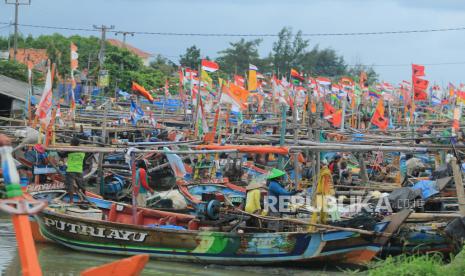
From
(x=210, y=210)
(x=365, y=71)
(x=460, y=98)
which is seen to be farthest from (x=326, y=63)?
(x=210, y=210)

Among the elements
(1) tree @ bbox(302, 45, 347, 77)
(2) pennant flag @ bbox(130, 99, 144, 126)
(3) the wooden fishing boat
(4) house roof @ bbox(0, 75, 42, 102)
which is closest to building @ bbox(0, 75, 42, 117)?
(4) house roof @ bbox(0, 75, 42, 102)

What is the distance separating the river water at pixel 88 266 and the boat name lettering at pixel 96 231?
0.48 metres

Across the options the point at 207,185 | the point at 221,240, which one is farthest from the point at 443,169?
the point at 207,185

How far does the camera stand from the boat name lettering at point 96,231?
13781mm

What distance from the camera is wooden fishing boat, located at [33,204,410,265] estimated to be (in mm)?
12531

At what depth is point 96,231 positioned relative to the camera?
14.3 metres

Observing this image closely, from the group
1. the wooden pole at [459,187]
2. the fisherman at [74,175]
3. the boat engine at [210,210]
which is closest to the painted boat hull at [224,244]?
the boat engine at [210,210]

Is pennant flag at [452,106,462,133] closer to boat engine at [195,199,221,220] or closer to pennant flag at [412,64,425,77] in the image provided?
pennant flag at [412,64,425,77]

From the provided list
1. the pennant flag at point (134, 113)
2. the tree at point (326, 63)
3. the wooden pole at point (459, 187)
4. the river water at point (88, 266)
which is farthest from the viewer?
the tree at point (326, 63)

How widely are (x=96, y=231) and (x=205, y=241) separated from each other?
2407mm

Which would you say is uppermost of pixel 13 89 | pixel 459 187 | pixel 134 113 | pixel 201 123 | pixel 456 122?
pixel 13 89

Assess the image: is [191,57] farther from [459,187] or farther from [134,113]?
[459,187]

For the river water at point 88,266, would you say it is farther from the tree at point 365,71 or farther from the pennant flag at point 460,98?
the tree at point 365,71

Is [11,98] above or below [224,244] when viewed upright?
above
